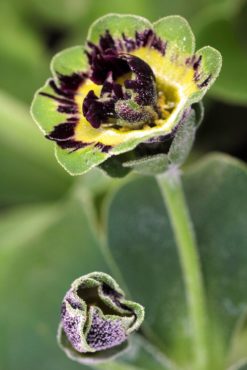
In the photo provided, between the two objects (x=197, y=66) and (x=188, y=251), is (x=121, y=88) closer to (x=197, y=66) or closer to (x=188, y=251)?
(x=197, y=66)

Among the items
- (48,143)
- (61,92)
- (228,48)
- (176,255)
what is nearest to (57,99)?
(61,92)

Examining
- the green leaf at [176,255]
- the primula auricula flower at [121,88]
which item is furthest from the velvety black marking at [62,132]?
the green leaf at [176,255]

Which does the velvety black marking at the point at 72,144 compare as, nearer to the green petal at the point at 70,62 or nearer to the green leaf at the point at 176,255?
the green petal at the point at 70,62

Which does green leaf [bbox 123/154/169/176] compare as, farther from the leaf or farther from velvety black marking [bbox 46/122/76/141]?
the leaf

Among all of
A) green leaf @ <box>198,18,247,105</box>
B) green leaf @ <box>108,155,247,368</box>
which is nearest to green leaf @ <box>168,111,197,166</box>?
green leaf @ <box>108,155,247,368</box>

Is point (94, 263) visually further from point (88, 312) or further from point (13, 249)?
point (88, 312)
